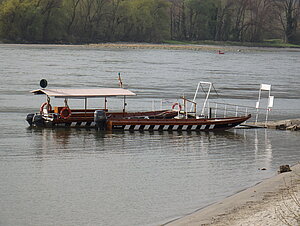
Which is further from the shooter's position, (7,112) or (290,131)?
(7,112)

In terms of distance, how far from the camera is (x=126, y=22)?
174 m

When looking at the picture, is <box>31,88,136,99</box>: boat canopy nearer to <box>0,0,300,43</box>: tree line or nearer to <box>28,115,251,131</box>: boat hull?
<box>28,115,251,131</box>: boat hull

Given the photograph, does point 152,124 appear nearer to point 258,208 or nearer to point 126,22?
point 258,208

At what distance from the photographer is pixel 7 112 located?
130 feet

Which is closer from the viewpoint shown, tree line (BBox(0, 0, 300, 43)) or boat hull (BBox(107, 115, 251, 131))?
boat hull (BBox(107, 115, 251, 131))

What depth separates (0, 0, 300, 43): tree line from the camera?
154 metres

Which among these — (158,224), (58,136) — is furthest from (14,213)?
(58,136)

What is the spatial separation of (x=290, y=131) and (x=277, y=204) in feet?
60.5

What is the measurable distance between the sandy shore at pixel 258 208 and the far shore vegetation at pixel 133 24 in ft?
448

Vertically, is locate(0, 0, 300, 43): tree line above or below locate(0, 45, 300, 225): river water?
above

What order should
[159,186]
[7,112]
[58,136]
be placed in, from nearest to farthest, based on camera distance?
1. [159,186]
2. [58,136]
3. [7,112]

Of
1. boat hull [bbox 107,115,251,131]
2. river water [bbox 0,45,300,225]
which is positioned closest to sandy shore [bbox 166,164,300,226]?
river water [bbox 0,45,300,225]

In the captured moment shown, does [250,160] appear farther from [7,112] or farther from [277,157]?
[7,112]

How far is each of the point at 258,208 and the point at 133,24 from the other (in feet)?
523
